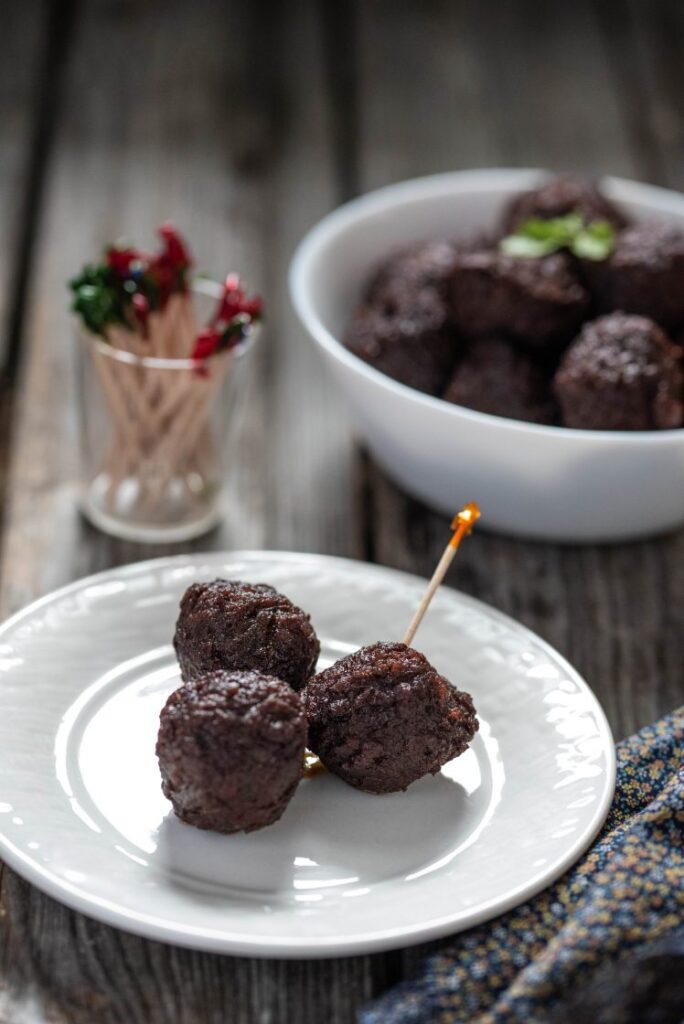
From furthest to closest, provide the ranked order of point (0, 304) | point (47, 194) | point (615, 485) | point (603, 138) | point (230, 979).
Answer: point (603, 138), point (47, 194), point (0, 304), point (615, 485), point (230, 979)

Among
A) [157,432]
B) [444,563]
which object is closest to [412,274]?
[157,432]

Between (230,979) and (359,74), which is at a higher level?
(359,74)

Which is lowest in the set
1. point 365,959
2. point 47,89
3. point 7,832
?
point 365,959

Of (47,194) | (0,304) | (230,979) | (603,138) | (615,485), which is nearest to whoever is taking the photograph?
(230,979)

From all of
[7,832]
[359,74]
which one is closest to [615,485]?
[7,832]

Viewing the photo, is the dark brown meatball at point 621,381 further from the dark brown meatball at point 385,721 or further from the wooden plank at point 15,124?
the wooden plank at point 15,124

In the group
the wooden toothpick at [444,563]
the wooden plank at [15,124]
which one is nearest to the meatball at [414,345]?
the wooden toothpick at [444,563]

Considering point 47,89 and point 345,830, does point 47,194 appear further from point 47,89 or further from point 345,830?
point 345,830

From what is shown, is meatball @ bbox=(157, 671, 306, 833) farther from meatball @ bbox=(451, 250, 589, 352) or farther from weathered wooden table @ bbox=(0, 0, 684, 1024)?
meatball @ bbox=(451, 250, 589, 352)
